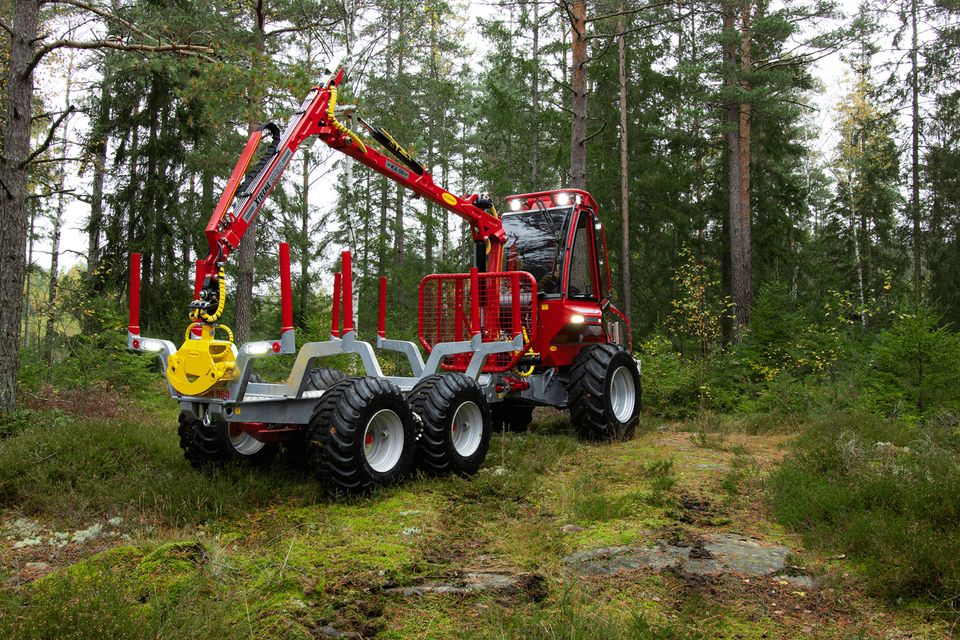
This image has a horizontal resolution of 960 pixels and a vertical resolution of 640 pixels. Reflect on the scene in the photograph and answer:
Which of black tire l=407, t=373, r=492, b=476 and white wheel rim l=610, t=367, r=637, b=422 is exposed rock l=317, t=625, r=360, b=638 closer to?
black tire l=407, t=373, r=492, b=476

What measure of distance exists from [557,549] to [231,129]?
16190 mm

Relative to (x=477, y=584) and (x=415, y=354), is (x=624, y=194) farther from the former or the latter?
(x=477, y=584)

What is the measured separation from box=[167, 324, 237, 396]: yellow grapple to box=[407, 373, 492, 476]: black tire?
1621mm

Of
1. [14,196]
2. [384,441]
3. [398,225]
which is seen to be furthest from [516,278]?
[398,225]

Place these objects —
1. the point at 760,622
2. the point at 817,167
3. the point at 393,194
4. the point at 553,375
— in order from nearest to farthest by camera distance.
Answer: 1. the point at 760,622
2. the point at 553,375
3. the point at 393,194
4. the point at 817,167

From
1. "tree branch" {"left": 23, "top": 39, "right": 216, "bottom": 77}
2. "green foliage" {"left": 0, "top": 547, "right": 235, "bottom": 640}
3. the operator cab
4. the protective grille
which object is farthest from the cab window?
"green foliage" {"left": 0, "top": 547, "right": 235, "bottom": 640}

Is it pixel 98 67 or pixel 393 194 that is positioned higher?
pixel 98 67

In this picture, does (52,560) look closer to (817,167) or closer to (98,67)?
(98,67)

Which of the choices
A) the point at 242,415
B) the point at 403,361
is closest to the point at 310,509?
the point at 242,415

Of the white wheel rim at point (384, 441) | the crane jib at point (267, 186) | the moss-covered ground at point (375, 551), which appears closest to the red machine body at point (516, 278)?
the crane jib at point (267, 186)

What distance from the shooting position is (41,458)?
17.1 ft

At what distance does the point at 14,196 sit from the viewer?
7.03 m

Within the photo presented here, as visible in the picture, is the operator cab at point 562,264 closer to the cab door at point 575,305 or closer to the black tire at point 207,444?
the cab door at point 575,305

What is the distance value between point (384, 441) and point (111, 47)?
17.9 feet
